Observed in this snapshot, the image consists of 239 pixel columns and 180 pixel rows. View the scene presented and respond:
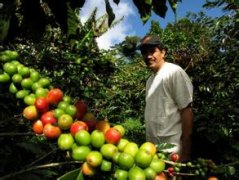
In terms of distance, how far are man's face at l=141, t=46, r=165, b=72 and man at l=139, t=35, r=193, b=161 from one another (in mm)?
115

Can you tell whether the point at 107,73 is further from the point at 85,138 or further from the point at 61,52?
the point at 85,138

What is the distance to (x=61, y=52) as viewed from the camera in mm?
5699

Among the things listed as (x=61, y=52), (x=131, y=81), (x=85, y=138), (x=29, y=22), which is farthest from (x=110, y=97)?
(x=85, y=138)

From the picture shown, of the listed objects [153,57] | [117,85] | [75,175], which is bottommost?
[75,175]

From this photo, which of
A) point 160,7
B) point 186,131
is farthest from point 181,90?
point 160,7

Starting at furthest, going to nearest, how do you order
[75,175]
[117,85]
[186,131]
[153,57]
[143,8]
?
1. [117,85]
2. [153,57]
3. [186,131]
4. [143,8]
5. [75,175]

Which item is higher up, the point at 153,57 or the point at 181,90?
the point at 153,57

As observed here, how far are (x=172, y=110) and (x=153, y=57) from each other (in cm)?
50

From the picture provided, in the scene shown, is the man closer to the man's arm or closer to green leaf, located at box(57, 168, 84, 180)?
the man's arm

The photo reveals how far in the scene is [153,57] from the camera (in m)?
3.42

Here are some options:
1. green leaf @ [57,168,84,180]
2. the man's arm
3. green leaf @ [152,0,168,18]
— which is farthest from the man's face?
green leaf @ [57,168,84,180]

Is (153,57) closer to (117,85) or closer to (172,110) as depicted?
(172,110)

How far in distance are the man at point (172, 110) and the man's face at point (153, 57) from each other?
0.11m

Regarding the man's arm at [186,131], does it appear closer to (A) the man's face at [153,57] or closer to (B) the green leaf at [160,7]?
(A) the man's face at [153,57]
